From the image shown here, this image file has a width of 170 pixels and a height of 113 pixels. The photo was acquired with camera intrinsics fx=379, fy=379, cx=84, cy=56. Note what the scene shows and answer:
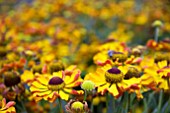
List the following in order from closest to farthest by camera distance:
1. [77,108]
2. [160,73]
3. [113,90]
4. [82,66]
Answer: [77,108], [113,90], [160,73], [82,66]

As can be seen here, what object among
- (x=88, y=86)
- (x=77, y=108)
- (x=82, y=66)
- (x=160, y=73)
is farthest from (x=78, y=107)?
(x=82, y=66)

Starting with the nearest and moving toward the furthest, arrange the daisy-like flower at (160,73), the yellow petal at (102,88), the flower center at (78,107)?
the flower center at (78,107), the yellow petal at (102,88), the daisy-like flower at (160,73)

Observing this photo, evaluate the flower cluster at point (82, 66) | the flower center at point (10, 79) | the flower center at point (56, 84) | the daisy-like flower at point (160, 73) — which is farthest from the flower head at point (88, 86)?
the flower center at point (10, 79)

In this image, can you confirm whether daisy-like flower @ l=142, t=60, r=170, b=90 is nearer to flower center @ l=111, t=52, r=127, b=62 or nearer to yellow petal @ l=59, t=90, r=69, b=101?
flower center @ l=111, t=52, r=127, b=62

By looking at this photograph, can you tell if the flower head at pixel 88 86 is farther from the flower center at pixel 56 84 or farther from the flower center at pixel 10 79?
the flower center at pixel 10 79

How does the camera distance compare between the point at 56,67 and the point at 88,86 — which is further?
the point at 56,67

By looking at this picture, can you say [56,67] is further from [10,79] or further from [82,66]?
[82,66]

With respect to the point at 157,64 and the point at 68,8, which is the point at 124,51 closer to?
the point at 157,64
